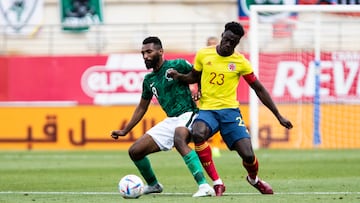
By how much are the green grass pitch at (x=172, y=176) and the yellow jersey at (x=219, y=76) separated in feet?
3.83

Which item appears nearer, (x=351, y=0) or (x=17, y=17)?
(x=351, y=0)

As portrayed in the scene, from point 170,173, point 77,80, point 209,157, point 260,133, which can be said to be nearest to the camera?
point 209,157

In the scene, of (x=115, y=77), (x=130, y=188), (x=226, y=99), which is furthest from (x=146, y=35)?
(x=130, y=188)

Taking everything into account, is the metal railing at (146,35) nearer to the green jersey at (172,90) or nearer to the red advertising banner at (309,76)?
the red advertising banner at (309,76)

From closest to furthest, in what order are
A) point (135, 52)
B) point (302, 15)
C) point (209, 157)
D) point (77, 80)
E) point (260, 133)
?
1. point (209, 157)
2. point (260, 133)
3. point (77, 80)
4. point (135, 52)
5. point (302, 15)

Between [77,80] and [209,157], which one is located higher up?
[209,157]

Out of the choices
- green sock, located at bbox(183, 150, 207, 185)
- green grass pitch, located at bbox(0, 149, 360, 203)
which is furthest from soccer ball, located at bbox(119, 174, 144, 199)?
green sock, located at bbox(183, 150, 207, 185)

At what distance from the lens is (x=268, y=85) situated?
27.8 meters

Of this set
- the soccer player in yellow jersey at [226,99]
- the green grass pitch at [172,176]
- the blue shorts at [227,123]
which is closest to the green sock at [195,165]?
the soccer player in yellow jersey at [226,99]

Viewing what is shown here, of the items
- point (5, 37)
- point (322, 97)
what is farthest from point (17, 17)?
point (322, 97)

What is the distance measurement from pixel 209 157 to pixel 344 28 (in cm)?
2000

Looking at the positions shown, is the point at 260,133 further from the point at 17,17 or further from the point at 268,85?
the point at 17,17

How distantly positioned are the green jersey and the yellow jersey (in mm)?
310

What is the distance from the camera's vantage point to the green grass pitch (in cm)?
1314
